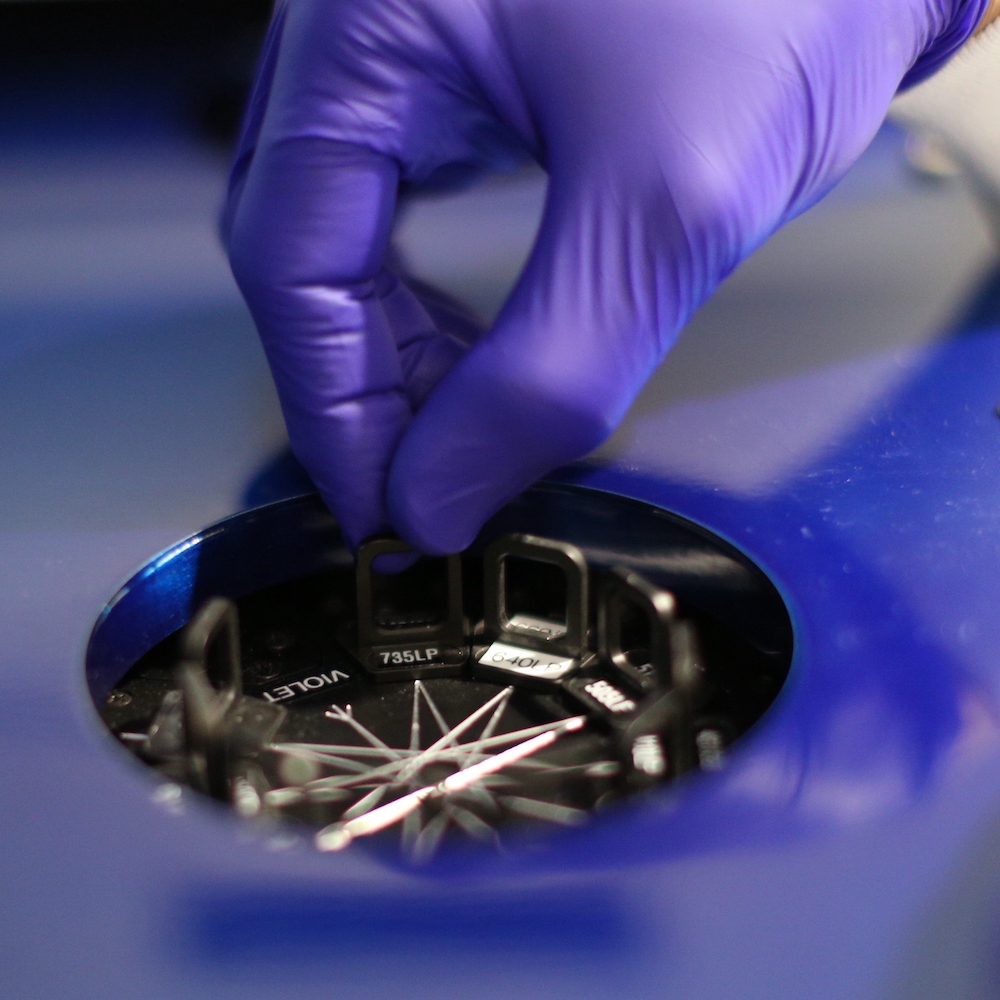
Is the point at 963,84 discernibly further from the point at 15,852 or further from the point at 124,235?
the point at 15,852

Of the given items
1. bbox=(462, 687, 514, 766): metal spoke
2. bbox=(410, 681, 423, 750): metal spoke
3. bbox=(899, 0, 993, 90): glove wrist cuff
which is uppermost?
bbox=(899, 0, 993, 90): glove wrist cuff

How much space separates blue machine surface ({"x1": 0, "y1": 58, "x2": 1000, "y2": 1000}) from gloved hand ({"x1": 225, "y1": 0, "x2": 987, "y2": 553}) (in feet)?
0.45

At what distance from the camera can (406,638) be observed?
86cm

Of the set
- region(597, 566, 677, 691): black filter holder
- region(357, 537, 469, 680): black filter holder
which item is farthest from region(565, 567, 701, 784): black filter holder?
region(357, 537, 469, 680): black filter holder

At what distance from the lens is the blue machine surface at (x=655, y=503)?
1.67ft

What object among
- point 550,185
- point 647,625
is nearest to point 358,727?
point 647,625

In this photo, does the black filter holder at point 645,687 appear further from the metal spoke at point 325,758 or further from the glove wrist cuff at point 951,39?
the glove wrist cuff at point 951,39

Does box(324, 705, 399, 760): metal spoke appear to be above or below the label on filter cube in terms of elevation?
below

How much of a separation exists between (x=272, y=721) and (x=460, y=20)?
50 cm

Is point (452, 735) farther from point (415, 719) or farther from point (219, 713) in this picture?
point (219, 713)

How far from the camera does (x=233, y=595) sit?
3.05ft

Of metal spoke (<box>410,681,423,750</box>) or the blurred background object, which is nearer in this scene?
metal spoke (<box>410,681,423,750</box>)

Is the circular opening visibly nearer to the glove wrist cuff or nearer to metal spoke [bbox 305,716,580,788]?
metal spoke [bbox 305,716,580,788]

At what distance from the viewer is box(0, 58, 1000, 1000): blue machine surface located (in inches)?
20.0
